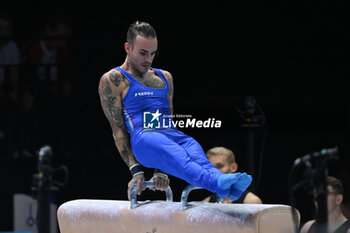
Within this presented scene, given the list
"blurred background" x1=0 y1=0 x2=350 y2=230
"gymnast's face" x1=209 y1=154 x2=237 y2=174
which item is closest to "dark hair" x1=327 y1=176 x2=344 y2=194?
"blurred background" x1=0 y1=0 x2=350 y2=230

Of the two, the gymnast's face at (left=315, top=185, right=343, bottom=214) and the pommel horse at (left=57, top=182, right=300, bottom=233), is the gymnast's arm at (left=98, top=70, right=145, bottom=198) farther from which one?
the gymnast's face at (left=315, top=185, right=343, bottom=214)

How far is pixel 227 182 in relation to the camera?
3326 mm

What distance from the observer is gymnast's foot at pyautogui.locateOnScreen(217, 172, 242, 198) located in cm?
330

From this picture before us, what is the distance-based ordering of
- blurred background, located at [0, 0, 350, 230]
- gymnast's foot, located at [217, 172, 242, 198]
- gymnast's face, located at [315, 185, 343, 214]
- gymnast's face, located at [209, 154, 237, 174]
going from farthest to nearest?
1. blurred background, located at [0, 0, 350, 230]
2. gymnast's face, located at [209, 154, 237, 174]
3. gymnast's face, located at [315, 185, 343, 214]
4. gymnast's foot, located at [217, 172, 242, 198]

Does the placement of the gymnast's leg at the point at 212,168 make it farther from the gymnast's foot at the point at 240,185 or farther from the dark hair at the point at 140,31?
the dark hair at the point at 140,31

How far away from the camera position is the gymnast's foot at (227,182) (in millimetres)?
3303

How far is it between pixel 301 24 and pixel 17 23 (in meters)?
2.83

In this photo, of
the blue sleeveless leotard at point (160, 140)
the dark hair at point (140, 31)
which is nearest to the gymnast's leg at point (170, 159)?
the blue sleeveless leotard at point (160, 140)

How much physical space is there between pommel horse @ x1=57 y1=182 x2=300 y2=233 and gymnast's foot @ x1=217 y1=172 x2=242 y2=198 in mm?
147

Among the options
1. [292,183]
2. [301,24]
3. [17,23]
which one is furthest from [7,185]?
[292,183]

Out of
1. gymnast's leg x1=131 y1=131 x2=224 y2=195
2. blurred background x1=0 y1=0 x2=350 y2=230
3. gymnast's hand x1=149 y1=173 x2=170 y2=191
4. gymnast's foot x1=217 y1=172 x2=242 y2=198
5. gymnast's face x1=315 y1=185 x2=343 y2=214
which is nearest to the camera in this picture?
gymnast's foot x1=217 y1=172 x2=242 y2=198

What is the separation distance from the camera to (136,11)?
595cm

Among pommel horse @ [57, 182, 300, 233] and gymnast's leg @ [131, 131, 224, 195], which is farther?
gymnast's leg @ [131, 131, 224, 195]

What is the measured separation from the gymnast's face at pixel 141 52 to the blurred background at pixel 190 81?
4.48ft
